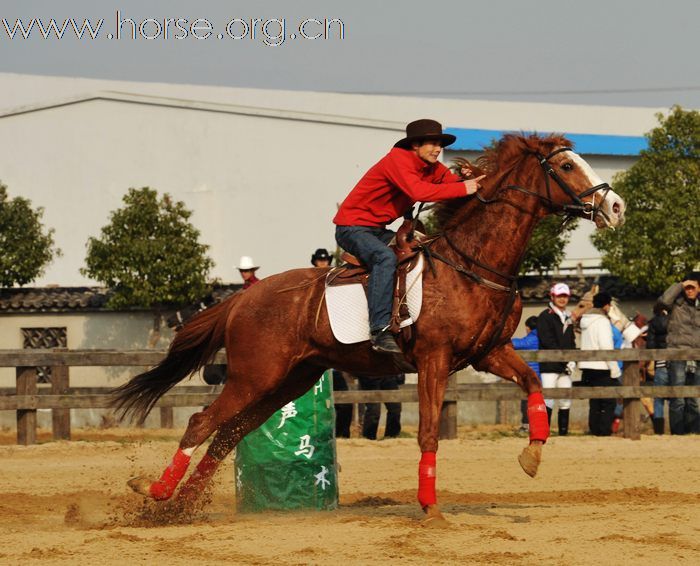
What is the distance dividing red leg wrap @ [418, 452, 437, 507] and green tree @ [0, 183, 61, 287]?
59.7ft

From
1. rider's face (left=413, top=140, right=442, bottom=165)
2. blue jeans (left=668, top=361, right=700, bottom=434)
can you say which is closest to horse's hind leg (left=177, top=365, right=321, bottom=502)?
rider's face (left=413, top=140, right=442, bottom=165)

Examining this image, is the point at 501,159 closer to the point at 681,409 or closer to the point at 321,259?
the point at 321,259

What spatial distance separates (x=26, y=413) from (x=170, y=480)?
264 inches

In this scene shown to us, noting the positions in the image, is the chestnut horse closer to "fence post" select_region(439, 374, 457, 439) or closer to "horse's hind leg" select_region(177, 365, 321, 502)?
"horse's hind leg" select_region(177, 365, 321, 502)

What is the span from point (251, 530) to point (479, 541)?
59.5 inches

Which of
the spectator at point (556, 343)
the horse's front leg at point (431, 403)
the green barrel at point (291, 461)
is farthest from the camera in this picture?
the spectator at point (556, 343)

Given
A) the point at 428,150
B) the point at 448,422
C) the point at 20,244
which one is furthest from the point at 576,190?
the point at 20,244

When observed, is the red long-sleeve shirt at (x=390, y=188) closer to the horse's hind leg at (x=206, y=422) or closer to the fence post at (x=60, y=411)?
the horse's hind leg at (x=206, y=422)

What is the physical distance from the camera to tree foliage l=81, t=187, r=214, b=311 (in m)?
23.0

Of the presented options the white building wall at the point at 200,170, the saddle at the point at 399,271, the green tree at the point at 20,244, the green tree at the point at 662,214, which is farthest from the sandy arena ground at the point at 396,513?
the white building wall at the point at 200,170

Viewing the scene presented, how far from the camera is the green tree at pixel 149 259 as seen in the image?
904 inches

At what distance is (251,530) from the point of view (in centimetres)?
726

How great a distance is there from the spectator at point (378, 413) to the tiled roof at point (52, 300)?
9.16 metres

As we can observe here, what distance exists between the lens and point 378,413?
14.6 metres
